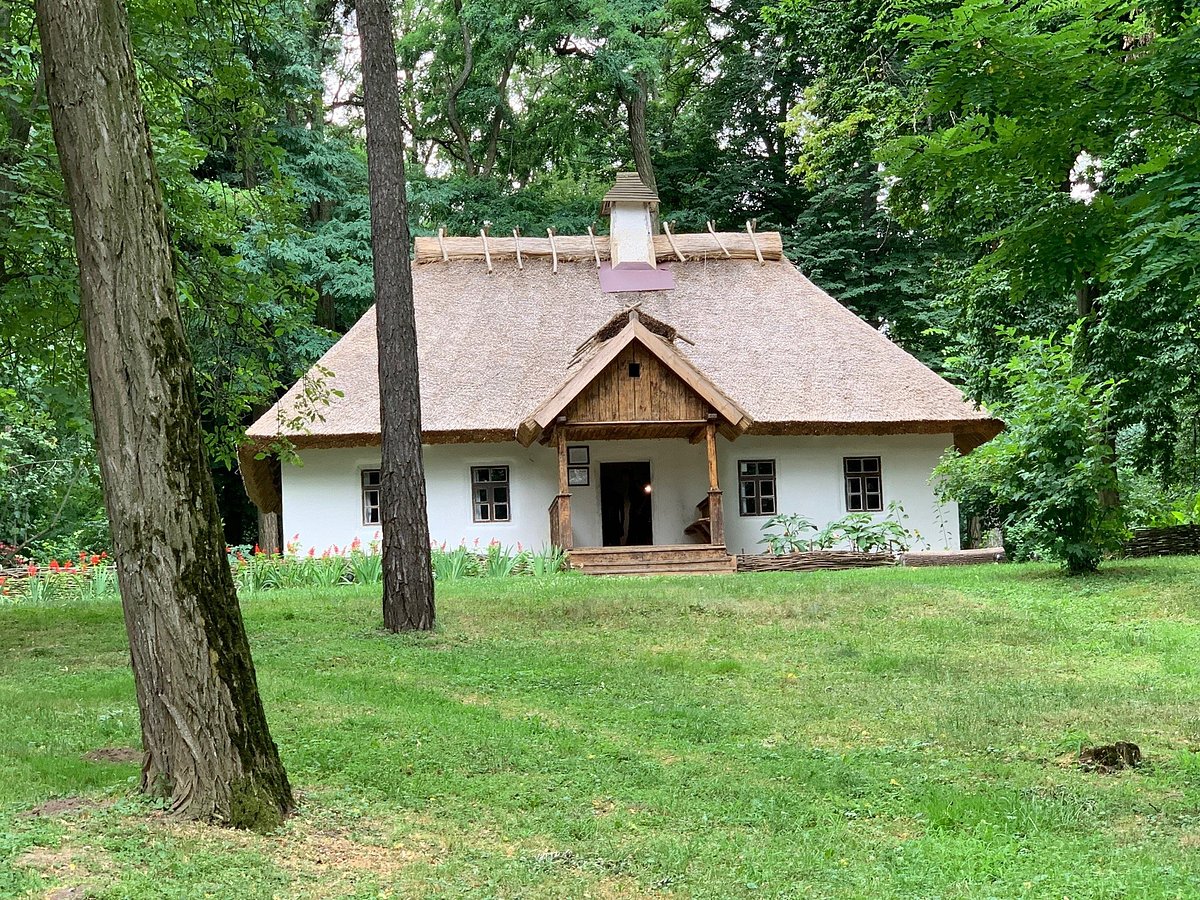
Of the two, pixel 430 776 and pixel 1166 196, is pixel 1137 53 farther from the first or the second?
pixel 430 776

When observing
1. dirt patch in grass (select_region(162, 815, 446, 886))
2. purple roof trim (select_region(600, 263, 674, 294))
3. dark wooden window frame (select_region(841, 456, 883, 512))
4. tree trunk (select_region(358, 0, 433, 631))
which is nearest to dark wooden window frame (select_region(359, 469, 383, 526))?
purple roof trim (select_region(600, 263, 674, 294))

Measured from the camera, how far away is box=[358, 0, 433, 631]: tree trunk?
11617mm

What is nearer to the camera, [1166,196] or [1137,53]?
[1166,196]

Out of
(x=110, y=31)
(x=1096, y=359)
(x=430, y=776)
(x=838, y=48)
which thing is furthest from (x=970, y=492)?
(x=110, y=31)

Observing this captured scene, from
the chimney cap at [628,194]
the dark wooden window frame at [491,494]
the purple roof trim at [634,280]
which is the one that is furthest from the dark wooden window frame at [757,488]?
the chimney cap at [628,194]

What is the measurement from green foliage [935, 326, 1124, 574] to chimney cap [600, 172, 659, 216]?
13.5 meters

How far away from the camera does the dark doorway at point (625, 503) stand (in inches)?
933

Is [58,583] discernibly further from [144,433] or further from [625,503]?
[144,433]

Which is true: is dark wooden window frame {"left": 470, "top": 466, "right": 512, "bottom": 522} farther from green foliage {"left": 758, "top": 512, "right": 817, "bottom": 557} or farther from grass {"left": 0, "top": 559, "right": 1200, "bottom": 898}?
grass {"left": 0, "top": 559, "right": 1200, "bottom": 898}

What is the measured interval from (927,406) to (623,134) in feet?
53.0

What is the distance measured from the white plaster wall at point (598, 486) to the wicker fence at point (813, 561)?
116 inches

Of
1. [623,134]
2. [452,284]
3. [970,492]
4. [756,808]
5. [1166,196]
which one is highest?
[623,134]

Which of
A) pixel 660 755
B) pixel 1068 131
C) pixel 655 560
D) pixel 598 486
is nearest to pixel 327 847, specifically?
pixel 660 755

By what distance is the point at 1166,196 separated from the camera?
616 centimetres
